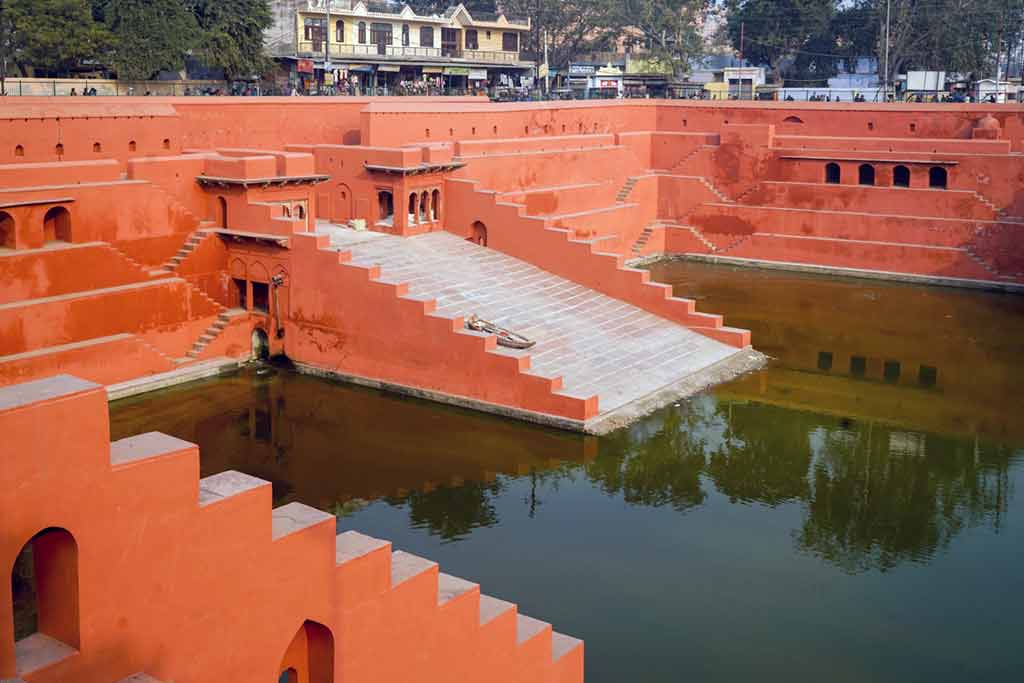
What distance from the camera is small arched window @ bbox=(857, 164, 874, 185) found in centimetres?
3234

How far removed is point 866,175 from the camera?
32.4 metres

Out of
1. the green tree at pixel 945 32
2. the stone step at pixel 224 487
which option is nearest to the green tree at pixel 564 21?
the green tree at pixel 945 32

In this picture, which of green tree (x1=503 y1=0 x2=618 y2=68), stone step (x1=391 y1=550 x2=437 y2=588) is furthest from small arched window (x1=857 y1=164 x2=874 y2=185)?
stone step (x1=391 y1=550 x2=437 y2=588)

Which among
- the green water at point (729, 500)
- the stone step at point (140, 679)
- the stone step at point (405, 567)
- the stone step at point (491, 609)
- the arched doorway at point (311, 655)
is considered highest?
the stone step at point (140, 679)

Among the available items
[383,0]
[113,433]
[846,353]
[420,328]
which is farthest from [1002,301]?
[383,0]

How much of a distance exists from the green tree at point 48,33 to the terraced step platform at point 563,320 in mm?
9754

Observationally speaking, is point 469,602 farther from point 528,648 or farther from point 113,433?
point 113,433

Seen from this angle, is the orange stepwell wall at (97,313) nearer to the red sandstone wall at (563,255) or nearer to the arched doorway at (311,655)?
the red sandstone wall at (563,255)

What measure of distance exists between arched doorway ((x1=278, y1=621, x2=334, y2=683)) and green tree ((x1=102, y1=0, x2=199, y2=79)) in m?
24.6

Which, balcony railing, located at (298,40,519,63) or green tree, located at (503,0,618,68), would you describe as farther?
green tree, located at (503,0,618,68)

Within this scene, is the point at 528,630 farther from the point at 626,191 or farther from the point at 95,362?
the point at 626,191

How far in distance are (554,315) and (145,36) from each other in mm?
14481

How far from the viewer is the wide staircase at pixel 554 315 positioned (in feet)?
67.2

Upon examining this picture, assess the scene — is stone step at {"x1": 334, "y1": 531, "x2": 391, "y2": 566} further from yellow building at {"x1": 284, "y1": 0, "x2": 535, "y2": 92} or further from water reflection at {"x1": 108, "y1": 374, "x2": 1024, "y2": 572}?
yellow building at {"x1": 284, "y1": 0, "x2": 535, "y2": 92}
